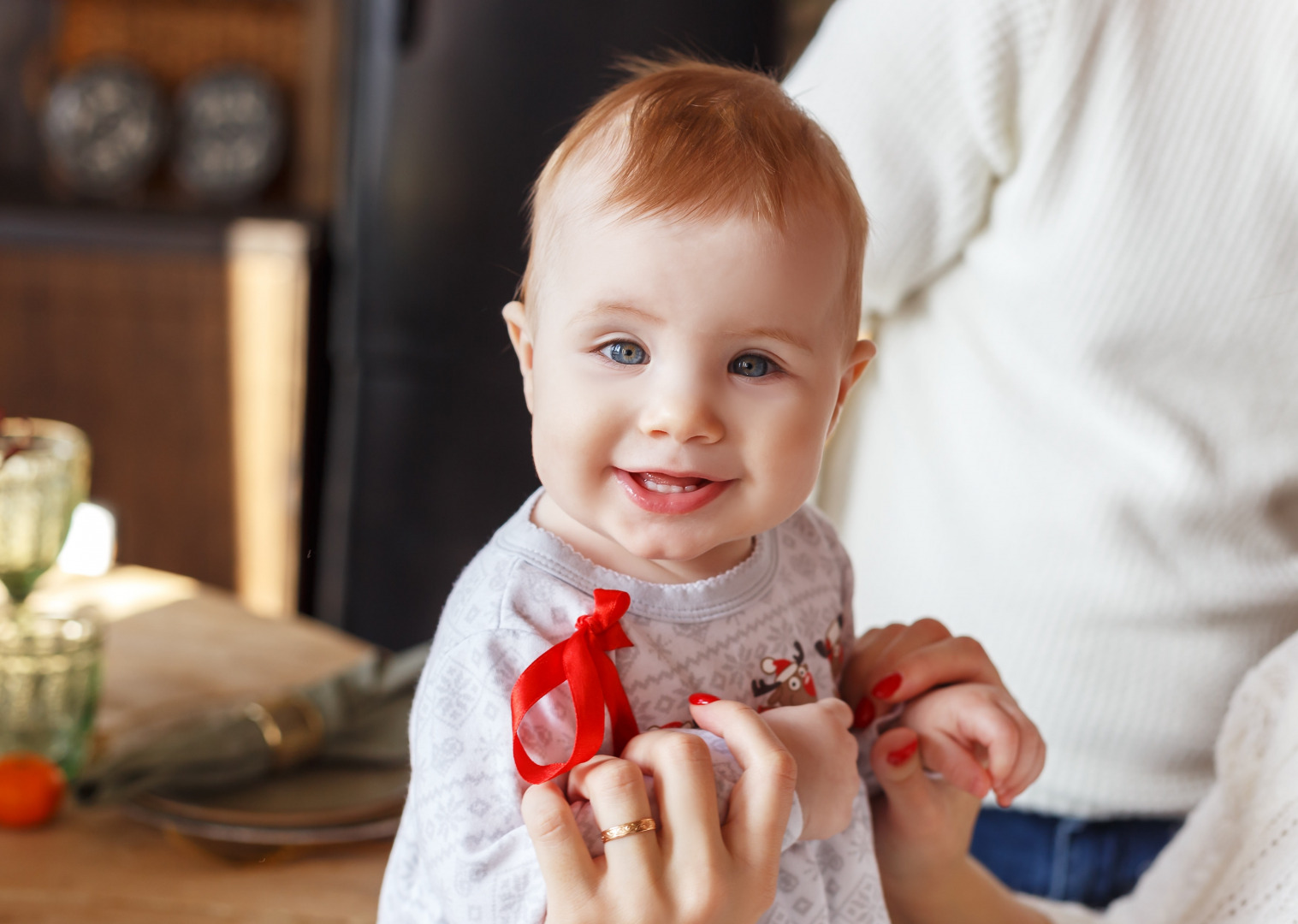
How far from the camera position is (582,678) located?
47 cm

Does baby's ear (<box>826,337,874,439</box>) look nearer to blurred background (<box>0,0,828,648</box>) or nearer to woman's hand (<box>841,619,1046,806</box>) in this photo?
woman's hand (<box>841,619,1046,806</box>)

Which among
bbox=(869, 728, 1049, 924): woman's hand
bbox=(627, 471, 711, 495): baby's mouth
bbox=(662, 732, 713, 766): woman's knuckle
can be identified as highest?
bbox=(627, 471, 711, 495): baby's mouth

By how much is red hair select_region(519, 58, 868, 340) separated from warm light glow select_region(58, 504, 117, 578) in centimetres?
101

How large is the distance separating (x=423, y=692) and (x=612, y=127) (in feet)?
0.79

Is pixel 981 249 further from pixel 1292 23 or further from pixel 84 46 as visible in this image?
pixel 84 46

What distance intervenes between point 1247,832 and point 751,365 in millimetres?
402

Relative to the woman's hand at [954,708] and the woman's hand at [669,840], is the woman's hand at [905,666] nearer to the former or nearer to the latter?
the woman's hand at [954,708]

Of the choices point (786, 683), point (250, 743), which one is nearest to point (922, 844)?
point (786, 683)

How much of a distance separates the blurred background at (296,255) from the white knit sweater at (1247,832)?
2.81ft

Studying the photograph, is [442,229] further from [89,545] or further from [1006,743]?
[1006,743]

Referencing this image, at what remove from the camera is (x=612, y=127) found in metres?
0.50

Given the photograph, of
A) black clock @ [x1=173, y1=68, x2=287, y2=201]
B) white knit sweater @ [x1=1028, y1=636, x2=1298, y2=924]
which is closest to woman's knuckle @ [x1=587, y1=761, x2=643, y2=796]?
white knit sweater @ [x1=1028, y1=636, x2=1298, y2=924]

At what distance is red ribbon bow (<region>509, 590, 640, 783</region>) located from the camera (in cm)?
46

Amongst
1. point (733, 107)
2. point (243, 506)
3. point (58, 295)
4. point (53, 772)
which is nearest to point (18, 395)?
point (58, 295)
